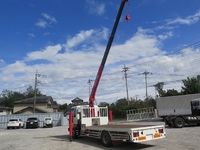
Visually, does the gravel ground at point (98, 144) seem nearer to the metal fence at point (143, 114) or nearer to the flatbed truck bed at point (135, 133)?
the flatbed truck bed at point (135, 133)

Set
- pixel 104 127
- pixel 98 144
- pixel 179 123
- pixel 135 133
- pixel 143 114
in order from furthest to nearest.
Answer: pixel 143 114, pixel 179 123, pixel 98 144, pixel 104 127, pixel 135 133

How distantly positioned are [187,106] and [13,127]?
81.3 ft

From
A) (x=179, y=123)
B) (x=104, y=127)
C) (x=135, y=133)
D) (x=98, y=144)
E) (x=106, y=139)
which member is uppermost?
(x=104, y=127)

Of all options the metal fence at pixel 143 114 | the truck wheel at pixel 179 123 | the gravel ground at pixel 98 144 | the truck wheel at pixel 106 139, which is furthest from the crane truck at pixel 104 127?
the metal fence at pixel 143 114

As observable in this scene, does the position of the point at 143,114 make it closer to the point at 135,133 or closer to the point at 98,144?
the point at 98,144

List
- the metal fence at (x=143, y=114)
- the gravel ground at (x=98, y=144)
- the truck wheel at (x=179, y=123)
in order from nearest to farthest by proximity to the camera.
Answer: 1. the gravel ground at (x=98, y=144)
2. the truck wheel at (x=179, y=123)
3. the metal fence at (x=143, y=114)

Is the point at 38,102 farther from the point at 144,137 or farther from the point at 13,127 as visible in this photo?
the point at 144,137

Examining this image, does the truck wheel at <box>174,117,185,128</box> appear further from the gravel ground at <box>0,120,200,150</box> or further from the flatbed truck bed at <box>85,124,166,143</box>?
the flatbed truck bed at <box>85,124,166,143</box>

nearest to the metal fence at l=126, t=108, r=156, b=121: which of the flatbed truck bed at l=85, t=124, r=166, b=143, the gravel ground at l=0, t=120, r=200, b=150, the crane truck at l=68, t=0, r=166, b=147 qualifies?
the crane truck at l=68, t=0, r=166, b=147

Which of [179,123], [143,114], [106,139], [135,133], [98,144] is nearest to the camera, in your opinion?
[135,133]

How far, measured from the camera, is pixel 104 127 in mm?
11570

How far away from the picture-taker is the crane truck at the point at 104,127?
9.76 metres

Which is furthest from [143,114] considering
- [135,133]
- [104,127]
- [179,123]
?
[135,133]

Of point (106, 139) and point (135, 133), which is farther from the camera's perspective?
point (106, 139)
